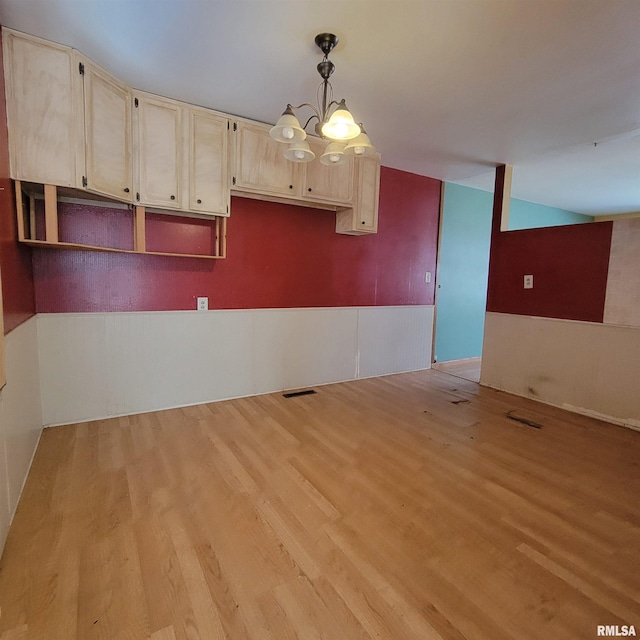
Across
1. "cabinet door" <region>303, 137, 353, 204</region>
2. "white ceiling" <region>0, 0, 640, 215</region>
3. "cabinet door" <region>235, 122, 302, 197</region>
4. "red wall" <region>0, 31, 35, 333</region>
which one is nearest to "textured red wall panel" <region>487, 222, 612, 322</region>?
"white ceiling" <region>0, 0, 640, 215</region>

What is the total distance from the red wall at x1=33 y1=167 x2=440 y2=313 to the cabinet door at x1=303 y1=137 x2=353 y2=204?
418 millimetres

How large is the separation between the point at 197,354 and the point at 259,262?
1.07m

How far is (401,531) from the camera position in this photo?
1746mm

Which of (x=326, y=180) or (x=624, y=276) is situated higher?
(x=326, y=180)

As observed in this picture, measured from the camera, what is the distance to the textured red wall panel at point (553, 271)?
3.36 metres

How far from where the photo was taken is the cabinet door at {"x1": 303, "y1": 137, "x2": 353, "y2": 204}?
10.8ft

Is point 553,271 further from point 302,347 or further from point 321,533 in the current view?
point 321,533

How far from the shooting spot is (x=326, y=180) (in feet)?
11.1

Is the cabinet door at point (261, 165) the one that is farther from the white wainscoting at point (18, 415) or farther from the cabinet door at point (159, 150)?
the white wainscoting at point (18, 415)

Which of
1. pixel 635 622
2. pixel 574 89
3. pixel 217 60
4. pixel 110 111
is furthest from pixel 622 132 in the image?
pixel 110 111

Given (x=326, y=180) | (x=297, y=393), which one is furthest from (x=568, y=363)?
(x=326, y=180)

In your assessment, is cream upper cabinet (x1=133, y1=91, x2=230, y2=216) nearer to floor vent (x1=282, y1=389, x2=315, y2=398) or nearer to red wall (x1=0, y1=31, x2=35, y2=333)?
red wall (x1=0, y1=31, x2=35, y2=333)

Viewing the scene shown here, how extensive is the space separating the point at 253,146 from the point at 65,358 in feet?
7.41

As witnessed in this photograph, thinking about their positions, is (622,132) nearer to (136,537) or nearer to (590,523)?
(590,523)
